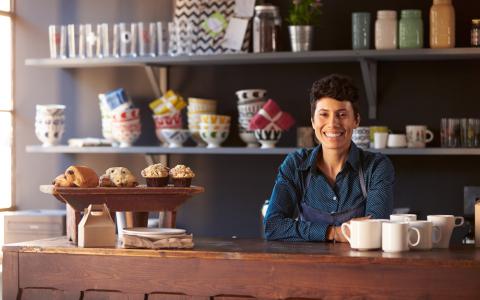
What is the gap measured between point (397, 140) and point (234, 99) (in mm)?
998

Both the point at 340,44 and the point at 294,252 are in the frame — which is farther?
the point at 340,44

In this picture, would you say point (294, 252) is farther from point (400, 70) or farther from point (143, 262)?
point (400, 70)

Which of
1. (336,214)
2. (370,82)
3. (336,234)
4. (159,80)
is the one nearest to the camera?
(336,234)

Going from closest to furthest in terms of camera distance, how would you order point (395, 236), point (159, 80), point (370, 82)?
point (395, 236) < point (370, 82) < point (159, 80)

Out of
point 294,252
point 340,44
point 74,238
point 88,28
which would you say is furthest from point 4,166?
point 294,252

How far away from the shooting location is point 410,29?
454cm

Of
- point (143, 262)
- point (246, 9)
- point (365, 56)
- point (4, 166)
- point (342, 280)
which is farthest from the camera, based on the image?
point (4, 166)

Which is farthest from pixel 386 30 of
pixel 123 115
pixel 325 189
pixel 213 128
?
pixel 123 115

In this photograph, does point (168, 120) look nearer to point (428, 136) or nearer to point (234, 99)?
Result: point (234, 99)

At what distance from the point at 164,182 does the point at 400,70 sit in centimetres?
210

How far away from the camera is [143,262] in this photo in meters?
2.86

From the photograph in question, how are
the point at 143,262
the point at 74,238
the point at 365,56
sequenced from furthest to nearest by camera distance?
the point at 365,56, the point at 74,238, the point at 143,262

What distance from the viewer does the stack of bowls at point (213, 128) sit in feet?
15.9

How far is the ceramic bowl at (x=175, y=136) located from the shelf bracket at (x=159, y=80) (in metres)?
0.27
